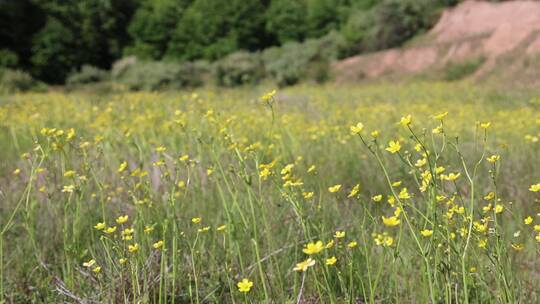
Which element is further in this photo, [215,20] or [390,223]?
[215,20]

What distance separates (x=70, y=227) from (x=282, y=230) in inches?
37.9

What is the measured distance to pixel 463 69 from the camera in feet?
60.6

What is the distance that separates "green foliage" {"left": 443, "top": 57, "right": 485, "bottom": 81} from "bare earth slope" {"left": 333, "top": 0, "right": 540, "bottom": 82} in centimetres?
19

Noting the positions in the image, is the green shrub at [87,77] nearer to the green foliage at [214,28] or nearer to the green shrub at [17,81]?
the green shrub at [17,81]

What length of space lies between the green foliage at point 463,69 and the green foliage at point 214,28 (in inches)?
546

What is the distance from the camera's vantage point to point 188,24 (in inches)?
1192

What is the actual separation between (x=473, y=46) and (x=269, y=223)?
65.9 feet

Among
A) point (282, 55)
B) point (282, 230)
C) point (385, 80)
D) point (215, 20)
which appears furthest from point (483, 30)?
point (282, 230)

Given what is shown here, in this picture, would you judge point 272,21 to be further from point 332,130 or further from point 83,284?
point 83,284

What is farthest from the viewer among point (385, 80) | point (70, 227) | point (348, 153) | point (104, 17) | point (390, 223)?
point (104, 17)

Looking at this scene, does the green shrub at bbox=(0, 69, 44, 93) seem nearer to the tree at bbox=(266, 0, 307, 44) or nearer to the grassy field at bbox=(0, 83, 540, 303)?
the grassy field at bbox=(0, 83, 540, 303)

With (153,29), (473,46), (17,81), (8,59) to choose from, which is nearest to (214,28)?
(153,29)

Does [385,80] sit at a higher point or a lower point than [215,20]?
lower

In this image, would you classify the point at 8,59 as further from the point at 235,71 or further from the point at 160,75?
the point at 235,71
